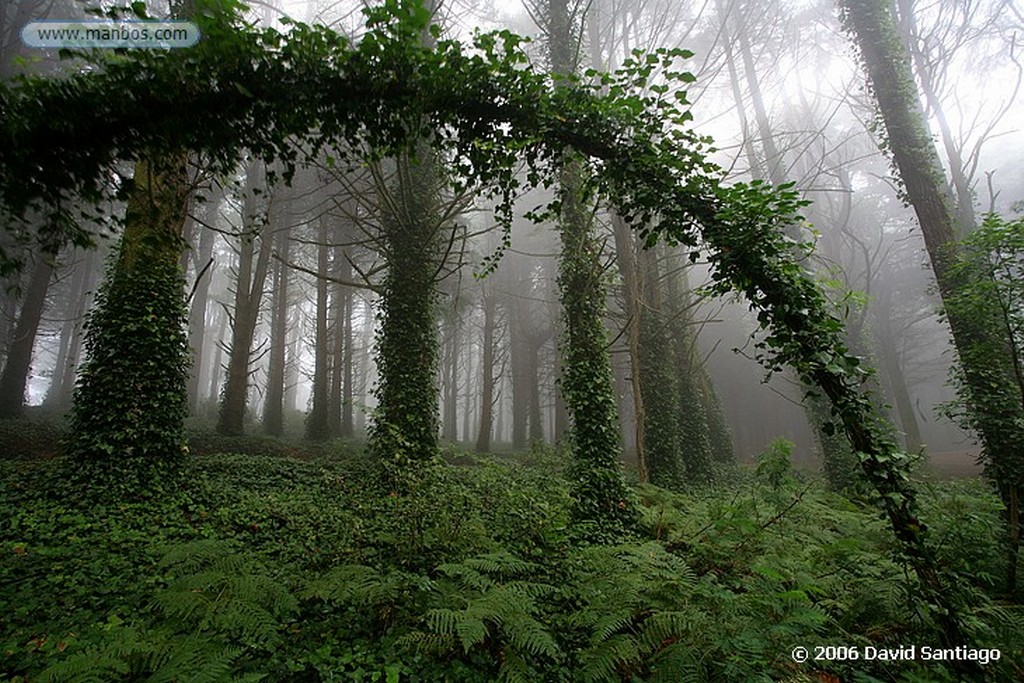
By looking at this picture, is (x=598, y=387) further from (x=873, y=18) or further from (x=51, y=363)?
(x=51, y=363)

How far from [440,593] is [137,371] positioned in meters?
6.11

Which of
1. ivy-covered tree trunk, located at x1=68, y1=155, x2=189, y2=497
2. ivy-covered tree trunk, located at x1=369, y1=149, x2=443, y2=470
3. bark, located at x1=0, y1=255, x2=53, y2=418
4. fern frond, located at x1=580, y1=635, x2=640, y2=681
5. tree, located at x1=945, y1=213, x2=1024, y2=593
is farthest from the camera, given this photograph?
bark, located at x1=0, y1=255, x2=53, y2=418

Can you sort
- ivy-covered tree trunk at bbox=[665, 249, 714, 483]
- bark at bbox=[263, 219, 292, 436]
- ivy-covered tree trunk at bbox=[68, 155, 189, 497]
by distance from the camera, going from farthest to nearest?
bark at bbox=[263, 219, 292, 436]
ivy-covered tree trunk at bbox=[665, 249, 714, 483]
ivy-covered tree trunk at bbox=[68, 155, 189, 497]

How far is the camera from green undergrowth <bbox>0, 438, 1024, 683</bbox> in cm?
308

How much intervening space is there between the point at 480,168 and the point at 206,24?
7.99 ft

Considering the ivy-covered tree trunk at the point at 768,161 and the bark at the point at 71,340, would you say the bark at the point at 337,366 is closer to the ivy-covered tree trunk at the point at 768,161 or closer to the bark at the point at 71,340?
the bark at the point at 71,340

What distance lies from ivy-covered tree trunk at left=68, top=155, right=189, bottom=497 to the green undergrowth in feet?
1.95

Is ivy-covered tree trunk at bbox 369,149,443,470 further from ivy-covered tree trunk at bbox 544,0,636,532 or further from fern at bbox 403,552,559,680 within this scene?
fern at bbox 403,552,559,680

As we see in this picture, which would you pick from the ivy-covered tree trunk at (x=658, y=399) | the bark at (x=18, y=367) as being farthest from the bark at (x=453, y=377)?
the bark at (x=18, y=367)

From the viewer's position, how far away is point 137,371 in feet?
22.3

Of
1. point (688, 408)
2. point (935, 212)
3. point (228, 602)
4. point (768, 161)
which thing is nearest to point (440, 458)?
point (228, 602)

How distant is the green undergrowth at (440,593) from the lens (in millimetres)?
3084

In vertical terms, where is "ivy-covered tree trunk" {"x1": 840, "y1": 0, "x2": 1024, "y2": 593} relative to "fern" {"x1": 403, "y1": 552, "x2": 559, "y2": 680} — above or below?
above

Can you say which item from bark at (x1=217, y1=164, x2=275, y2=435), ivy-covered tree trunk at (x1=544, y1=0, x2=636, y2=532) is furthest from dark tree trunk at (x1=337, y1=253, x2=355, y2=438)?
ivy-covered tree trunk at (x1=544, y1=0, x2=636, y2=532)
